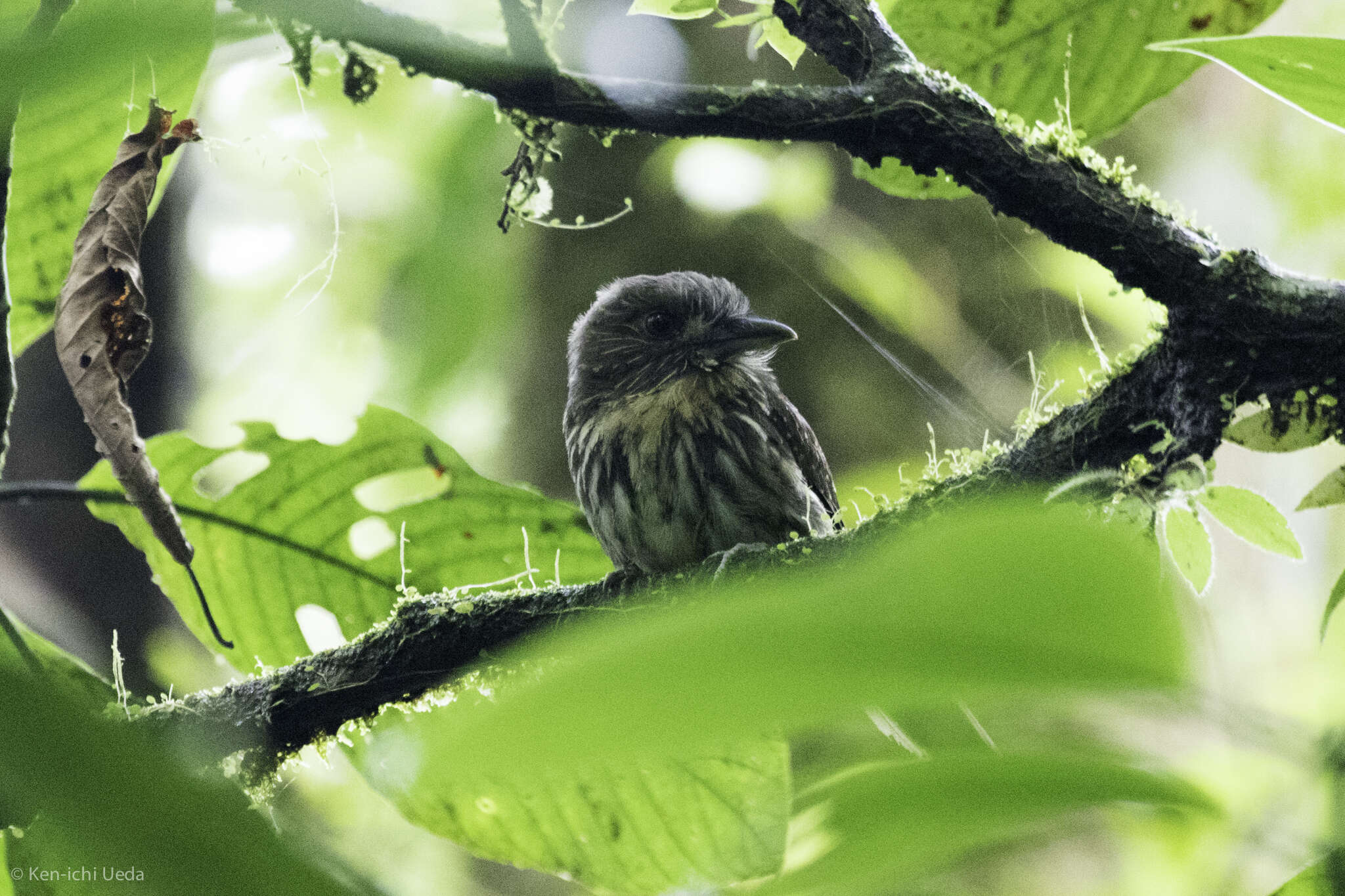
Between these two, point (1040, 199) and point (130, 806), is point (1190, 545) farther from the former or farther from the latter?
point (130, 806)

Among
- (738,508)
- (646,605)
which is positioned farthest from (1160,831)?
(646,605)

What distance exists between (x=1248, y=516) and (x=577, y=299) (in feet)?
11.3

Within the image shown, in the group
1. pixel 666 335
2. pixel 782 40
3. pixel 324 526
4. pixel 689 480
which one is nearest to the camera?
pixel 782 40

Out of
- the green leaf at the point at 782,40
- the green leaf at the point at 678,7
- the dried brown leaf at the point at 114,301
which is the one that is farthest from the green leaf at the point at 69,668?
the green leaf at the point at 782,40

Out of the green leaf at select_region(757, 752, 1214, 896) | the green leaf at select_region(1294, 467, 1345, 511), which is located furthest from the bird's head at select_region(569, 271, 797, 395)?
the green leaf at select_region(757, 752, 1214, 896)

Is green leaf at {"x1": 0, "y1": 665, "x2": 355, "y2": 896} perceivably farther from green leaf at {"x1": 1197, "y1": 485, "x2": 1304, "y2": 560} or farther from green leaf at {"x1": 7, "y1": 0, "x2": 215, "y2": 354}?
green leaf at {"x1": 7, "y1": 0, "x2": 215, "y2": 354}

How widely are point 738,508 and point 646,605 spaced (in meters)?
0.75

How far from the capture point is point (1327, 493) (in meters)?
0.89

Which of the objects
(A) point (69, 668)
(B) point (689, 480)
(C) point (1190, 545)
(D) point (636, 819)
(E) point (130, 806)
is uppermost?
(E) point (130, 806)

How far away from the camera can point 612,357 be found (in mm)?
2594

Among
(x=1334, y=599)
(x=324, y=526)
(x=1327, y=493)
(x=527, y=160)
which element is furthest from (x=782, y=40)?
(x=324, y=526)

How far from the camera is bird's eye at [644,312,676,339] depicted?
2566 millimetres

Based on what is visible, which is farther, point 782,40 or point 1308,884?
point 782,40

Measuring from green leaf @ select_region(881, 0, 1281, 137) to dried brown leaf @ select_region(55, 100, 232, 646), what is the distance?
0.96 metres
